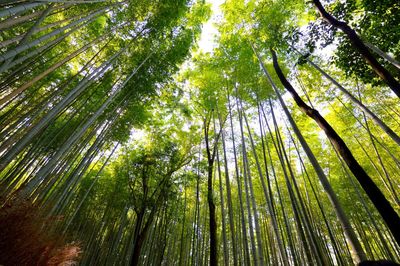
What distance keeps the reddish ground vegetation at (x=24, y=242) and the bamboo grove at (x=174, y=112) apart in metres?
0.01

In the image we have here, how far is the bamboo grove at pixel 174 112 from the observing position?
2520 millimetres

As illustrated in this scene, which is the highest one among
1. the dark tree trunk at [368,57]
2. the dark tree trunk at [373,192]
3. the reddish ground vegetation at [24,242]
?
the dark tree trunk at [368,57]

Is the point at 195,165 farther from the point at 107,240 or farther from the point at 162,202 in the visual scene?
the point at 107,240

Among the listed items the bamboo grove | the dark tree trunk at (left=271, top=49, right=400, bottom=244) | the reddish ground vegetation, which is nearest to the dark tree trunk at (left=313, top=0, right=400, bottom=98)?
the bamboo grove

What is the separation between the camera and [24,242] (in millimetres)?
2109

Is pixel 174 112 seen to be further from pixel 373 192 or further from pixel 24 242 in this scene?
pixel 373 192

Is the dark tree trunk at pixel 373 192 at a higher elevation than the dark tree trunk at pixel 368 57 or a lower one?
lower

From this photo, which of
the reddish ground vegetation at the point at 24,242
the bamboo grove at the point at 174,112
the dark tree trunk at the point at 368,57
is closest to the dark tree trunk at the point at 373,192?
the bamboo grove at the point at 174,112

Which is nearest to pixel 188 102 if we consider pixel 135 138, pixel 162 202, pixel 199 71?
pixel 199 71

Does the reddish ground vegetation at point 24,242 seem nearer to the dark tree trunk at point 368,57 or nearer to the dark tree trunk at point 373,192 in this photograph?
the dark tree trunk at point 373,192

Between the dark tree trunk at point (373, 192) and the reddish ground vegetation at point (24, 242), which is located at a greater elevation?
the dark tree trunk at point (373, 192)

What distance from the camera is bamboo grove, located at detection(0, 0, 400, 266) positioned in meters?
2.52

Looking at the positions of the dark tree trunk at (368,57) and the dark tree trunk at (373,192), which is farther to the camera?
the dark tree trunk at (368,57)

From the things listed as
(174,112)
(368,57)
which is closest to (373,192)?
(368,57)
